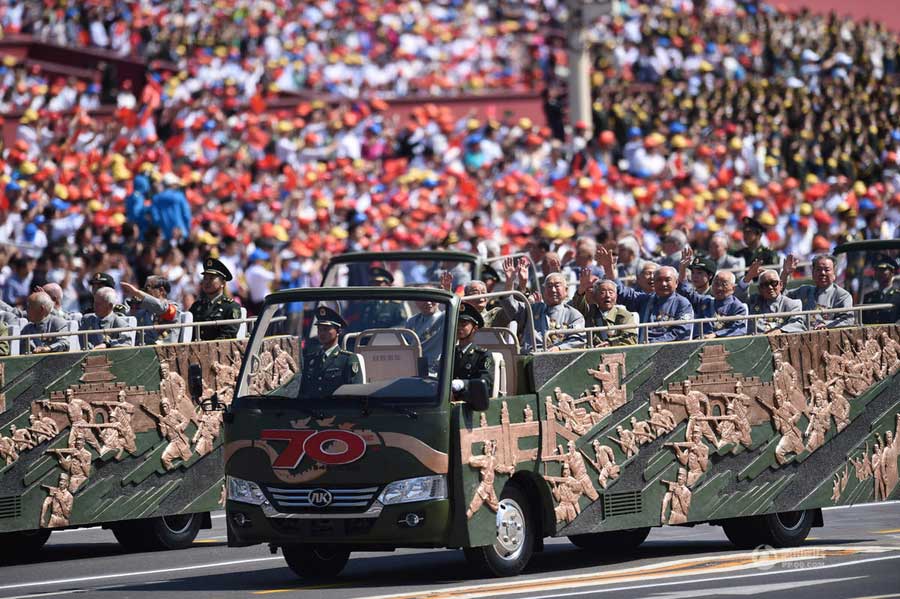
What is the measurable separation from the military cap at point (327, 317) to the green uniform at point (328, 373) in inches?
10.7

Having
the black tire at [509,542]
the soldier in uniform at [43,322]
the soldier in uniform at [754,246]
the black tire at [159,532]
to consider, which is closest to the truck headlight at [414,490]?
the black tire at [509,542]

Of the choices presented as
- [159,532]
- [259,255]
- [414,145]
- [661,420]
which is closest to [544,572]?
[661,420]

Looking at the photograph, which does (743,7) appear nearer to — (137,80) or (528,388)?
(137,80)

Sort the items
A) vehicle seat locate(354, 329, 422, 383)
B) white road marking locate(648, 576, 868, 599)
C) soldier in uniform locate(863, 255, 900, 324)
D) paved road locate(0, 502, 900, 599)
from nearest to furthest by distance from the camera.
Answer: white road marking locate(648, 576, 868, 599)
paved road locate(0, 502, 900, 599)
vehicle seat locate(354, 329, 422, 383)
soldier in uniform locate(863, 255, 900, 324)

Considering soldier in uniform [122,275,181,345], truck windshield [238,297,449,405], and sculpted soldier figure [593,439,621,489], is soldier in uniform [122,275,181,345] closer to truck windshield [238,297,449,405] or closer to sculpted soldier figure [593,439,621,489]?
truck windshield [238,297,449,405]

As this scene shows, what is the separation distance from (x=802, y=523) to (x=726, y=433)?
1.15 metres

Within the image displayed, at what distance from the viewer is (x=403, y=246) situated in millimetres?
31562

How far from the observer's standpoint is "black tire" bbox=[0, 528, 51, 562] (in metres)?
16.6

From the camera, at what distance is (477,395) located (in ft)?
43.0

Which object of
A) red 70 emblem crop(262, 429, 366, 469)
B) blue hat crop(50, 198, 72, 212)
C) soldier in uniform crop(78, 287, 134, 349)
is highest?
blue hat crop(50, 198, 72, 212)

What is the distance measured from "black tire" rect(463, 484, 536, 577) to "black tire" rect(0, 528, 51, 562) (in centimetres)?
461

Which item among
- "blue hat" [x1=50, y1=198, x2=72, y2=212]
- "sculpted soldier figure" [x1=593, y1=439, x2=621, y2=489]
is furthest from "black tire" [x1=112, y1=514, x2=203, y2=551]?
"blue hat" [x1=50, y1=198, x2=72, y2=212]

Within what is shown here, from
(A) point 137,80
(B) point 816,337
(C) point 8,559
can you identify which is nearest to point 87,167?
(A) point 137,80

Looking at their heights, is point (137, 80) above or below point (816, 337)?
above
